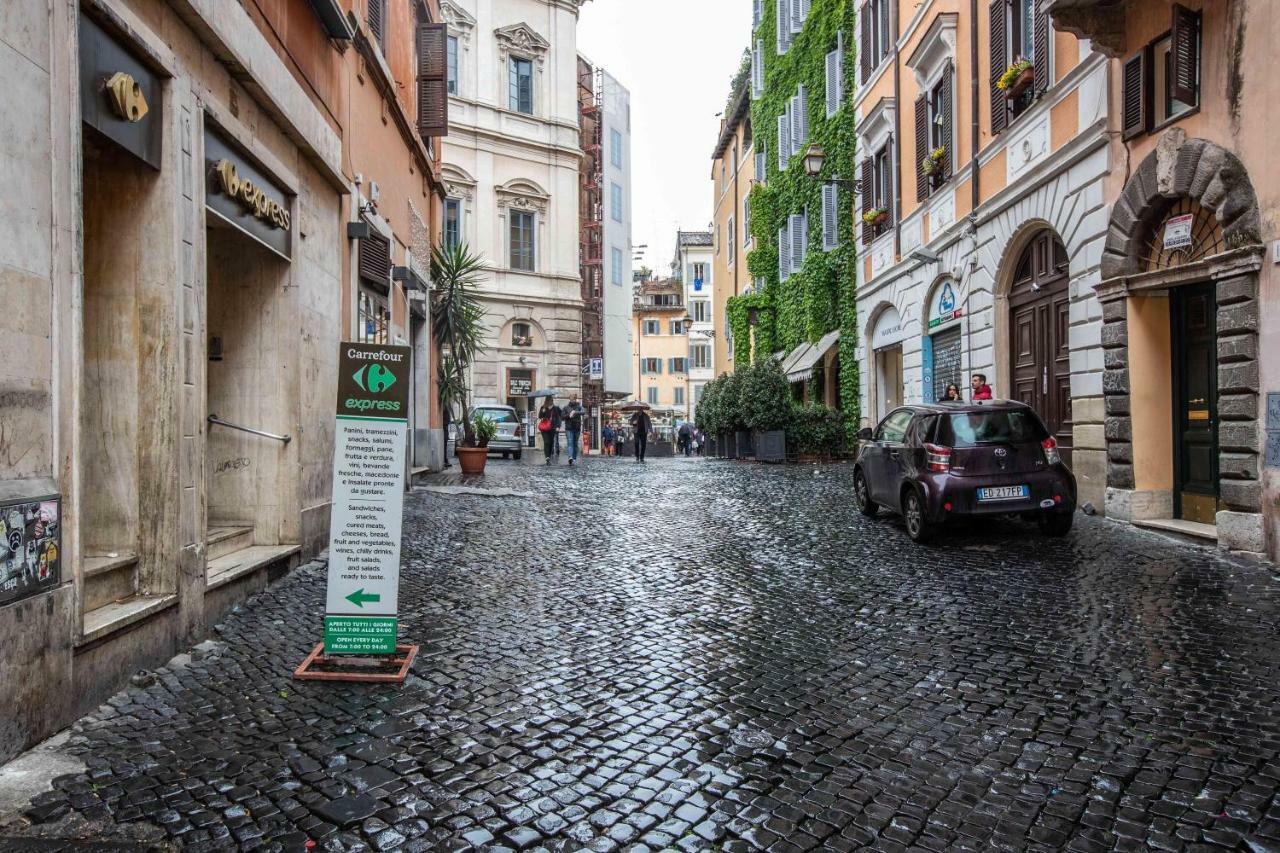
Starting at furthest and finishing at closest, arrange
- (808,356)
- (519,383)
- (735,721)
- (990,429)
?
(519,383), (808,356), (990,429), (735,721)

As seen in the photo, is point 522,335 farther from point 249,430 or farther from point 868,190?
point 249,430

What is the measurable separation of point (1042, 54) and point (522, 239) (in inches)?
1022

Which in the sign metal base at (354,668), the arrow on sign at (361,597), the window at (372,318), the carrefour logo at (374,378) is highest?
the window at (372,318)

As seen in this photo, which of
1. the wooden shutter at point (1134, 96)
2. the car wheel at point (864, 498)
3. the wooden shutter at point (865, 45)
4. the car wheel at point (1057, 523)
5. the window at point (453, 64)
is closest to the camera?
the car wheel at point (1057, 523)

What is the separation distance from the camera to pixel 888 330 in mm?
20656

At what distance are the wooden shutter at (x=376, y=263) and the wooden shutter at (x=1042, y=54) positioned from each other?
9.38m

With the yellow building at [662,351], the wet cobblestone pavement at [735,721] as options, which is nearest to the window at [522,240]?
the wet cobblestone pavement at [735,721]

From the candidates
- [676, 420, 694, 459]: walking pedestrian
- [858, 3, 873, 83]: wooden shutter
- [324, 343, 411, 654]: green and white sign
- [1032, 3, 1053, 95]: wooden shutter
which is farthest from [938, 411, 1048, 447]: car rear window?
[676, 420, 694, 459]: walking pedestrian

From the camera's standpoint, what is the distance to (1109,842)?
9.37ft

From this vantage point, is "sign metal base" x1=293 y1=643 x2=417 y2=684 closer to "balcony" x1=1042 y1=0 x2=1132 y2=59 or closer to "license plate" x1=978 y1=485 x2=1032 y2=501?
"license plate" x1=978 y1=485 x2=1032 y2=501

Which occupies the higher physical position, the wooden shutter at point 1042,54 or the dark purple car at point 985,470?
the wooden shutter at point 1042,54

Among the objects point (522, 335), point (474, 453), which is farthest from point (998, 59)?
point (522, 335)

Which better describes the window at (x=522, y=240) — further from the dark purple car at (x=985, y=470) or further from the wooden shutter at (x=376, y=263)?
the dark purple car at (x=985, y=470)

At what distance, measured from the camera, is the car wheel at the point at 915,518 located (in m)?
9.03
